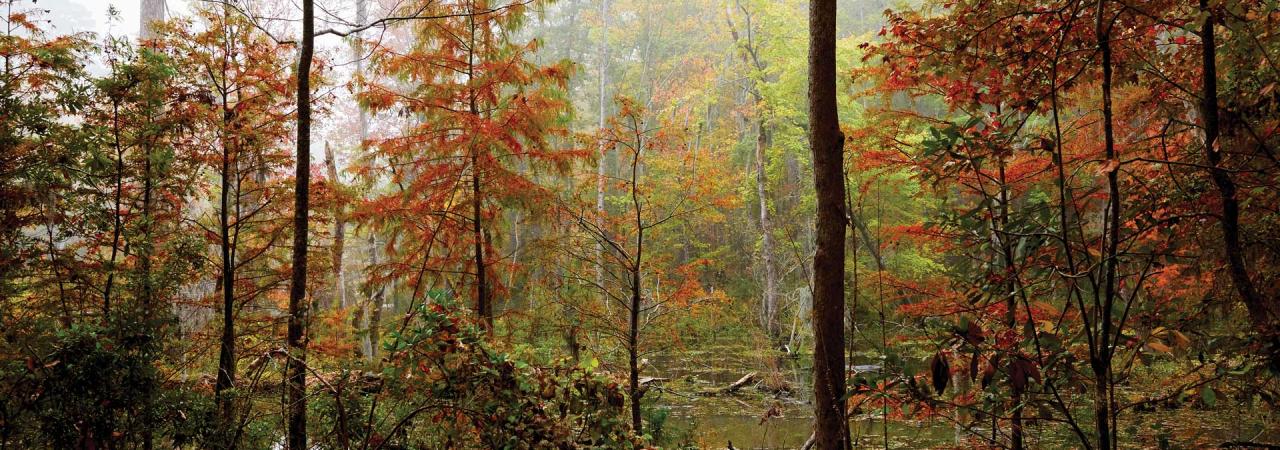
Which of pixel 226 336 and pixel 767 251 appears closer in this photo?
pixel 226 336

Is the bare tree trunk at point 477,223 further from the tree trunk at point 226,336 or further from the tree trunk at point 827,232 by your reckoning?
the tree trunk at point 827,232

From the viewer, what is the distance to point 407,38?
2373 cm

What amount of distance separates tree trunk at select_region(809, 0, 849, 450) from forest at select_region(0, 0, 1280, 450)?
0.06 feet

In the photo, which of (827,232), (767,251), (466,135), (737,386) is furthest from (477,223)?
(767,251)

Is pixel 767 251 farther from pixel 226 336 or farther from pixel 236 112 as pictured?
pixel 226 336

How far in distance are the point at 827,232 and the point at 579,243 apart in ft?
12.9

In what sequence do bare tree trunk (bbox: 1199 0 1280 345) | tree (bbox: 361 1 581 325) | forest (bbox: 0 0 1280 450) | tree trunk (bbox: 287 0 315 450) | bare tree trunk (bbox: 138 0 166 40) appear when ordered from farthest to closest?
1. bare tree trunk (bbox: 138 0 166 40)
2. tree (bbox: 361 1 581 325)
3. tree trunk (bbox: 287 0 315 450)
4. forest (bbox: 0 0 1280 450)
5. bare tree trunk (bbox: 1199 0 1280 345)

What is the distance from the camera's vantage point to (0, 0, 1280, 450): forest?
2645mm

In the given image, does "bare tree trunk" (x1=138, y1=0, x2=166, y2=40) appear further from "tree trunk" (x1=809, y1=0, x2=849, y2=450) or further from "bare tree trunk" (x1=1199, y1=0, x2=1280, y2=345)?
"bare tree trunk" (x1=1199, y1=0, x2=1280, y2=345)

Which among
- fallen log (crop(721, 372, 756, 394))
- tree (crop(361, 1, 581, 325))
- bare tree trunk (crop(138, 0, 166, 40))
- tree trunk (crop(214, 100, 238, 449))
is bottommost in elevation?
fallen log (crop(721, 372, 756, 394))

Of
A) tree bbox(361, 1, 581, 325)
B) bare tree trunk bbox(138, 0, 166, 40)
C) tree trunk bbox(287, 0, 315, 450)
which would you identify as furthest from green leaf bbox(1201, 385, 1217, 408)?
bare tree trunk bbox(138, 0, 166, 40)

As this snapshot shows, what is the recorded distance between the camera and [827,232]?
360cm

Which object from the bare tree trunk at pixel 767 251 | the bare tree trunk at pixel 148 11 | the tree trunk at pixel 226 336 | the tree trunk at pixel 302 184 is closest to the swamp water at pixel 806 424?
the tree trunk at pixel 302 184

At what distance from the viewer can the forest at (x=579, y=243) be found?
104 inches
